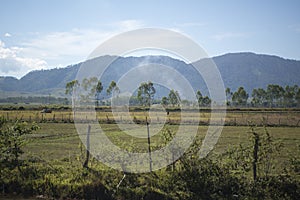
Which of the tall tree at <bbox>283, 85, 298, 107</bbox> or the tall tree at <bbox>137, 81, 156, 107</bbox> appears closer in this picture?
the tall tree at <bbox>137, 81, 156, 107</bbox>

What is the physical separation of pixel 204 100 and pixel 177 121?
6843cm

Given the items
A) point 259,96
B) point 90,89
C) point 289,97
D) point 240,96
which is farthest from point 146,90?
Result: point 259,96

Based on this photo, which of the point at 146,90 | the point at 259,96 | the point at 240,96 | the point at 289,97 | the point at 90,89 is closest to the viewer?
the point at 146,90

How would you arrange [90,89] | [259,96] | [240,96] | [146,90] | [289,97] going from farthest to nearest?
[259,96] < [240,96] < [289,97] < [90,89] < [146,90]

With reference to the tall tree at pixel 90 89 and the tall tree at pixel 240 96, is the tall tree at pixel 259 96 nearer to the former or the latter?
the tall tree at pixel 240 96

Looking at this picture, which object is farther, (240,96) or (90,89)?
(240,96)

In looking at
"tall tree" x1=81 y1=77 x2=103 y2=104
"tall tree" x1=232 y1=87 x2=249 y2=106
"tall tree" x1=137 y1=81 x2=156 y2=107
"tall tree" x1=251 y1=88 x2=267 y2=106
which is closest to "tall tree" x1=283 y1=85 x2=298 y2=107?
"tall tree" x1=251 y1=88 x2=267 y2=106

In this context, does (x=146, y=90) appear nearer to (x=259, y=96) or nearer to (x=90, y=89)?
(x=90, y=89)

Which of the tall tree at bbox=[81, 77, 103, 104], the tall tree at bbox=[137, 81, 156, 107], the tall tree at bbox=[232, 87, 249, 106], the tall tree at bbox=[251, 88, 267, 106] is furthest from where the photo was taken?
the tall tree at bbox=[251, 88, 267, 106]

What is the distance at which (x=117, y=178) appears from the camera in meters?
11.1

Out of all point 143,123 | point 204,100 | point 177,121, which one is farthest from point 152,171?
point 204,100

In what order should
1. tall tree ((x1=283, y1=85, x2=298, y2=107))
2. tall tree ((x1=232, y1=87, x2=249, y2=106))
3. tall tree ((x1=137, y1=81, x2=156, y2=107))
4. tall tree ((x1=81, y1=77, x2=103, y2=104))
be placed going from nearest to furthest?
tall tree ((x1=137, y1=81, x2=156, y2=107)), tall tree ((x1=81, y1=77, x2=103, y2=104)), tall tree ((x1=283, y1=85, x2=298, y2=107)), tall tree ((x1=232, y1=87, x2=249, y2=106))

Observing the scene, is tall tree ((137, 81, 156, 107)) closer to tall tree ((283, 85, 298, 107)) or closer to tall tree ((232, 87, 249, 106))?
tall tree ((232, 87, 249, 106))

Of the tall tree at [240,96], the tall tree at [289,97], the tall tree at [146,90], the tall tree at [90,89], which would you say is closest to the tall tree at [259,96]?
the tall tree at [240,96]
